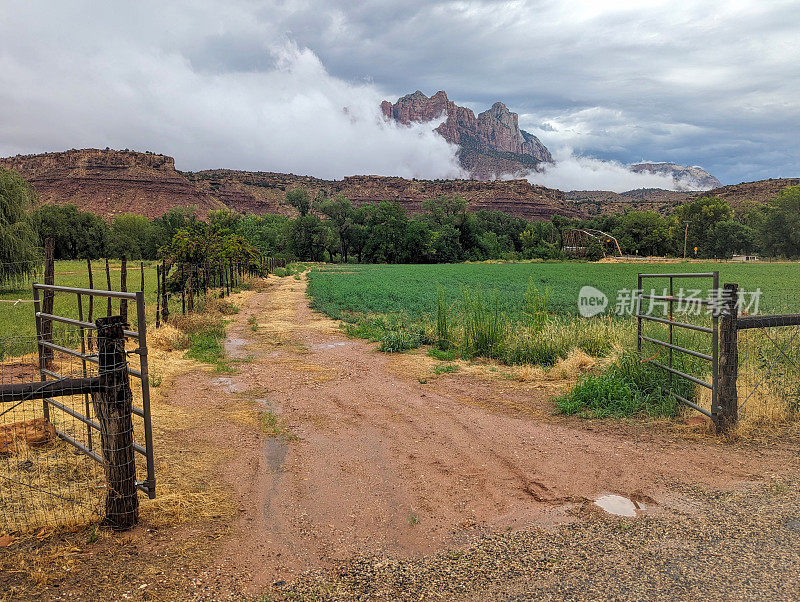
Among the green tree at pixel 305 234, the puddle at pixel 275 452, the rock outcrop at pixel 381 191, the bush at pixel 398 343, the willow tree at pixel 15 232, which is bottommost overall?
the puddle at pixel 275 452

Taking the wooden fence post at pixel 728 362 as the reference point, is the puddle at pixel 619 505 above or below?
below

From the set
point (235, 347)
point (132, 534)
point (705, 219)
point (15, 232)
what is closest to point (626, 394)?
point (132, 534)

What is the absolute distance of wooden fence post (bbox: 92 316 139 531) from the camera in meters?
4.36

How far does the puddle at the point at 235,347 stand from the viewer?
1250cm

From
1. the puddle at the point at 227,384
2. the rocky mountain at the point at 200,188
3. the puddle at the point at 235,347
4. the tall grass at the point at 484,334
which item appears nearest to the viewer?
the puddle at the point at 227,384

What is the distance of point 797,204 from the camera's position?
66.4m

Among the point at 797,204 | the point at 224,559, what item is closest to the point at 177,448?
the point at 224,559

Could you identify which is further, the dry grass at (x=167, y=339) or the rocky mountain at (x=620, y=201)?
the rocky mountain at (x=620, y=201)

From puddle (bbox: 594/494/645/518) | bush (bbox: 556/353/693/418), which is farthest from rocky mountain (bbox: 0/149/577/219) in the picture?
puddle (bbox: 594/494/645/518)

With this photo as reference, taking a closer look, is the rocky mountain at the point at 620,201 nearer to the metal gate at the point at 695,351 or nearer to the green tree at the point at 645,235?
the green tree at the point at 645,235

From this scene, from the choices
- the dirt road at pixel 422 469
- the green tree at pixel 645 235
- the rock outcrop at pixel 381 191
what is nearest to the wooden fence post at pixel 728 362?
the dirt road at pixel 422 469

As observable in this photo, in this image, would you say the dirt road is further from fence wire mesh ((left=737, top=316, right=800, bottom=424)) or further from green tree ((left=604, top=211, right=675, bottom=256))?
green tree ((left=604, top=211, right=675, bottom=256))

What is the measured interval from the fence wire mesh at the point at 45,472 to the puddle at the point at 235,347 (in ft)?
17.5

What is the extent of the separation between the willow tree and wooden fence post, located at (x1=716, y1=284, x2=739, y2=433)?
92.3 feet
